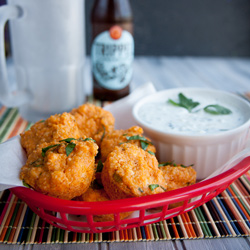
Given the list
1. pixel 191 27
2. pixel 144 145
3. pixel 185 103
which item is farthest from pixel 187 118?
pixel 191 27

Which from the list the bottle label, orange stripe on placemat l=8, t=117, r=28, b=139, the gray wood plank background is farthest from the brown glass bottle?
the gray wood plank background

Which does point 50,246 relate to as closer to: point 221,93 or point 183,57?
point 221,93

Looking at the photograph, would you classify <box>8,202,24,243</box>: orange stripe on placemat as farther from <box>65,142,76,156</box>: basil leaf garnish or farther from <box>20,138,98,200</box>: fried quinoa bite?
<box>65,142,76,156</box>: basil leaf garnish

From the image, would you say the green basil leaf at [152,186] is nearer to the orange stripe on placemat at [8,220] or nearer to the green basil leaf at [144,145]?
the green basil leaf at [144,145]

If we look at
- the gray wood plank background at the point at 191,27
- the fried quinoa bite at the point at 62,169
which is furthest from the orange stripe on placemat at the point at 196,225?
the gray wood plank background at the point at 191,27

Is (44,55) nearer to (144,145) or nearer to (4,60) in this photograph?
(4,60)
